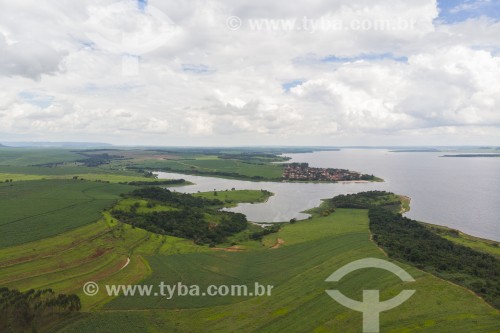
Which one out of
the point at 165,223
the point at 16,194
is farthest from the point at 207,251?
the point at 16,194

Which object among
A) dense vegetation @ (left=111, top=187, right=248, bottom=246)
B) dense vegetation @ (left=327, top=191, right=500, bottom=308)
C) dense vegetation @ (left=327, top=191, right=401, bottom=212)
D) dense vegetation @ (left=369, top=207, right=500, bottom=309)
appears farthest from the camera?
dense vegetation @ (left=327, top=191, right=401, bottom=212)

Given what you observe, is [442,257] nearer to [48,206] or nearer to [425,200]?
[425,200]

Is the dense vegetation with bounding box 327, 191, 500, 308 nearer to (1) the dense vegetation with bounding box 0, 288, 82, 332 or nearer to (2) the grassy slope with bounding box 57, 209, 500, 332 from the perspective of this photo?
(2) the grassy slope with bounding box 57, 209, 500, 332

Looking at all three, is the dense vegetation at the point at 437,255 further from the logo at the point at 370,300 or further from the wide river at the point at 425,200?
the wide river at the point at 425,200

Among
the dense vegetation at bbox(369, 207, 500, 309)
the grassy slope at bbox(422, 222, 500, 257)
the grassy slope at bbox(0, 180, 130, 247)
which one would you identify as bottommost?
the grassy slope at bbox(422, 222, 500, 257)

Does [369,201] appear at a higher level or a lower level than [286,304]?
higher

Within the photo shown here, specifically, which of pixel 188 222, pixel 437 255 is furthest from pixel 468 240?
pixel 188 222

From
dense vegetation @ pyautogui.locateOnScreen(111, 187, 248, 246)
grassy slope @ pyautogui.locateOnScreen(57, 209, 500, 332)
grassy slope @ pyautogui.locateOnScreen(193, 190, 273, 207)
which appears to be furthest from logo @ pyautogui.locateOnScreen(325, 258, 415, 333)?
grassy slope @ pyautogui.locateOnScreen(193, 190, 273, 207)

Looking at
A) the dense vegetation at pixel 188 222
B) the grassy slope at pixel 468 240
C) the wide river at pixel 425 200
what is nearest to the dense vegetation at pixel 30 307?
the dense vegetation at pixel 188 222
